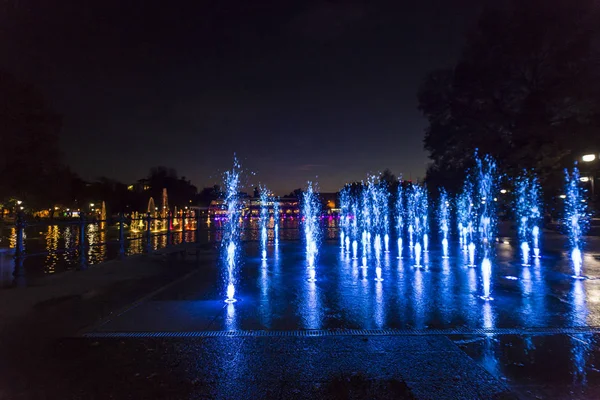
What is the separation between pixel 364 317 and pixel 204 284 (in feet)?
13.2

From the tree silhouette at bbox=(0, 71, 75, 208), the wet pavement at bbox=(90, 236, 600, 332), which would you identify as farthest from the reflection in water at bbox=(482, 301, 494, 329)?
the tree silhouette at bbox=(0, 71, 75, 208)

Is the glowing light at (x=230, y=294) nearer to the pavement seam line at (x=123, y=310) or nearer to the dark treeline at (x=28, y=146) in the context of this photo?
the pavement seam line at (x=123, y=310)

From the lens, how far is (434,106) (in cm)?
3347

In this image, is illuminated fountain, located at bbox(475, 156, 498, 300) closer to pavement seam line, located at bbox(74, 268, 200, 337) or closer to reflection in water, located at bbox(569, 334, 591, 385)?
reflection in water, located at bbox(569, 334, 591, 385)

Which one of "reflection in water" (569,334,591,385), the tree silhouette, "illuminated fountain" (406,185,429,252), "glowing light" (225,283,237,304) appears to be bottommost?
"reflection in water" (569,334,591,385)

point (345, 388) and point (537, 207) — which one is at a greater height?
point (537, 207)

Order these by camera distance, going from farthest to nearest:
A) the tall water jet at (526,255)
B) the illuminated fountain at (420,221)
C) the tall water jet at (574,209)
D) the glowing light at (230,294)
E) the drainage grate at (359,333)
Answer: the tall water jet at (574,209), the illuminated fountain at (420,221), the tall water jet at (526,255), the glowing light at (230,294), the drainage grate at (359,333)

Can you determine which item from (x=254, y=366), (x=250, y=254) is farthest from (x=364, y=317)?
(x=250, y=254)

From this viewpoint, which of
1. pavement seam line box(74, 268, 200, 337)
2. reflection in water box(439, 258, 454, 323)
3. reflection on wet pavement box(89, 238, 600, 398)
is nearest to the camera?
reflection on wet pavement box(89, 238, 600, 398)

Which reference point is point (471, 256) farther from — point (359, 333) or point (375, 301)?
point (359, 333)

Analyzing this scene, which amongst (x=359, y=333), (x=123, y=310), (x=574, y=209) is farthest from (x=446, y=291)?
(x=574, y=209)

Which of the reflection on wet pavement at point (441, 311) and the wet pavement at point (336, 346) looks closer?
the wet pavement at point (336, 346)

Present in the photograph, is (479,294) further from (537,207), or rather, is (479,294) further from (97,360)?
(537,207)

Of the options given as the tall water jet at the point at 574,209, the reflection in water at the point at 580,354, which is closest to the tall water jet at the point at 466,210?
the tall water jet at the point at 574,209
